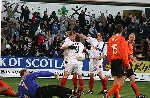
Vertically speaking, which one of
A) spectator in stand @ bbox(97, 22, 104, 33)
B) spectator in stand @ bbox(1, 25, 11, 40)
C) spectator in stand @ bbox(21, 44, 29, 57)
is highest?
spectator in stand @ bbox(97, 22, 104, 33)

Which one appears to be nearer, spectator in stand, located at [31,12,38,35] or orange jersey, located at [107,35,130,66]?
orange jersey, located at [107,35,130,66]

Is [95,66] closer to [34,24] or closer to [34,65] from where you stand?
[34,65]

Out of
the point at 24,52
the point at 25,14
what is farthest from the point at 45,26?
the point at 24,52

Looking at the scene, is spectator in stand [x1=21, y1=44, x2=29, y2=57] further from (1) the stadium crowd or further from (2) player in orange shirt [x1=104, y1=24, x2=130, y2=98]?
(2) player in orange shirt [x1=104, y1=24, x2=130, y2=98]

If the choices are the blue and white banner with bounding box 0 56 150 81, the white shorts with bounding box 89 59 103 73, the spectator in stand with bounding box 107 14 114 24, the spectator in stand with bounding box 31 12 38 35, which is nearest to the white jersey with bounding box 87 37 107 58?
the white shorts with bounding box 89 59 103 73

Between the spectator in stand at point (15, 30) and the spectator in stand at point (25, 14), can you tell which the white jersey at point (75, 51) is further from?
the spectator in stand at point (25, 14)

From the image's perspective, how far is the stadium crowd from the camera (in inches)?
1019

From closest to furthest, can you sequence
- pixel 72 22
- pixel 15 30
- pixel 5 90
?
pixel 5 90
pixel 15 30
pixel 72 22

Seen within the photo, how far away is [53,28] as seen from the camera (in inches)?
1092

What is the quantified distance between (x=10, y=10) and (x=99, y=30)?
5331 mm

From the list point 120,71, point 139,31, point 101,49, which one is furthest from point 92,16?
point 120,71

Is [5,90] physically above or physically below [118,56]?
below

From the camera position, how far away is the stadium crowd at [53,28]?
84.9ft

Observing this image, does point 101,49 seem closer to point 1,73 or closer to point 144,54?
point 1,73
